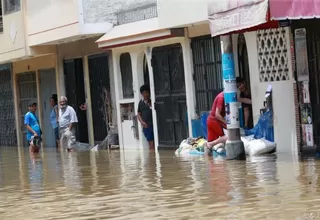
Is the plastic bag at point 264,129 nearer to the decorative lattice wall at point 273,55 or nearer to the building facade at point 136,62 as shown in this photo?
the building facade at point 136,62

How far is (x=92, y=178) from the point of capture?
1484 centimetres

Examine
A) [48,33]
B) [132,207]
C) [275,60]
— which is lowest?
[132,207]

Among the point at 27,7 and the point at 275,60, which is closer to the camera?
the point at 275,60

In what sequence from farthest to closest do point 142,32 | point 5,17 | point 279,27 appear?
point 5,17
point 142,32
point 279,27

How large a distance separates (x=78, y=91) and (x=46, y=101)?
3494mm

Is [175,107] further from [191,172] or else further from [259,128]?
[191,172]

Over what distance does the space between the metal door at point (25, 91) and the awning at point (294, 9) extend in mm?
19382

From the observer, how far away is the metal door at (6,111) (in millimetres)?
35344

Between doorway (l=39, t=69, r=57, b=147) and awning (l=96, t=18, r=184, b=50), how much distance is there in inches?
283

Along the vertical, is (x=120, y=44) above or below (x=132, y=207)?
above

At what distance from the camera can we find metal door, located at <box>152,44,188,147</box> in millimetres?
22688

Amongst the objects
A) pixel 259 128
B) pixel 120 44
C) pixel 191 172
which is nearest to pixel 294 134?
pixel 259 128

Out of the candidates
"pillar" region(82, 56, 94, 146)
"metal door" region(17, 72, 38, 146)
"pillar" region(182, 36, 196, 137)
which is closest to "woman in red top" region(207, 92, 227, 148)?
"pillar" region(182, 36, 196, 137)

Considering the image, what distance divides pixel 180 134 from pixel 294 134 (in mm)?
5586
